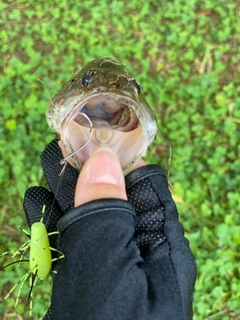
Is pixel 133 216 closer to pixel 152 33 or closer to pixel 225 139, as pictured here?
pixel 225 139

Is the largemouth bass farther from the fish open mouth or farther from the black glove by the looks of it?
the black glove

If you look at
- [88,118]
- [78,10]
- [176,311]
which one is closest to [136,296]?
[176,311]

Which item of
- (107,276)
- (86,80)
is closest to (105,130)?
(86,80)

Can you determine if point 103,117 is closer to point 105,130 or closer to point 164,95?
point 105,130

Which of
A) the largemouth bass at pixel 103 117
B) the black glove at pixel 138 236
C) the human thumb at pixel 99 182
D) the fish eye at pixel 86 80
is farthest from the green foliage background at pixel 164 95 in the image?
the human thumb at pixel 99 182

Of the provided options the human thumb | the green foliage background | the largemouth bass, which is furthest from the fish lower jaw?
the green foliage background

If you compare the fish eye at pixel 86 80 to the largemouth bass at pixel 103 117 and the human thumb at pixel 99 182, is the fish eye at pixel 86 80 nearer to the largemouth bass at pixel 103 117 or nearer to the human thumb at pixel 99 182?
the largemouth bass at pixel 103 117
